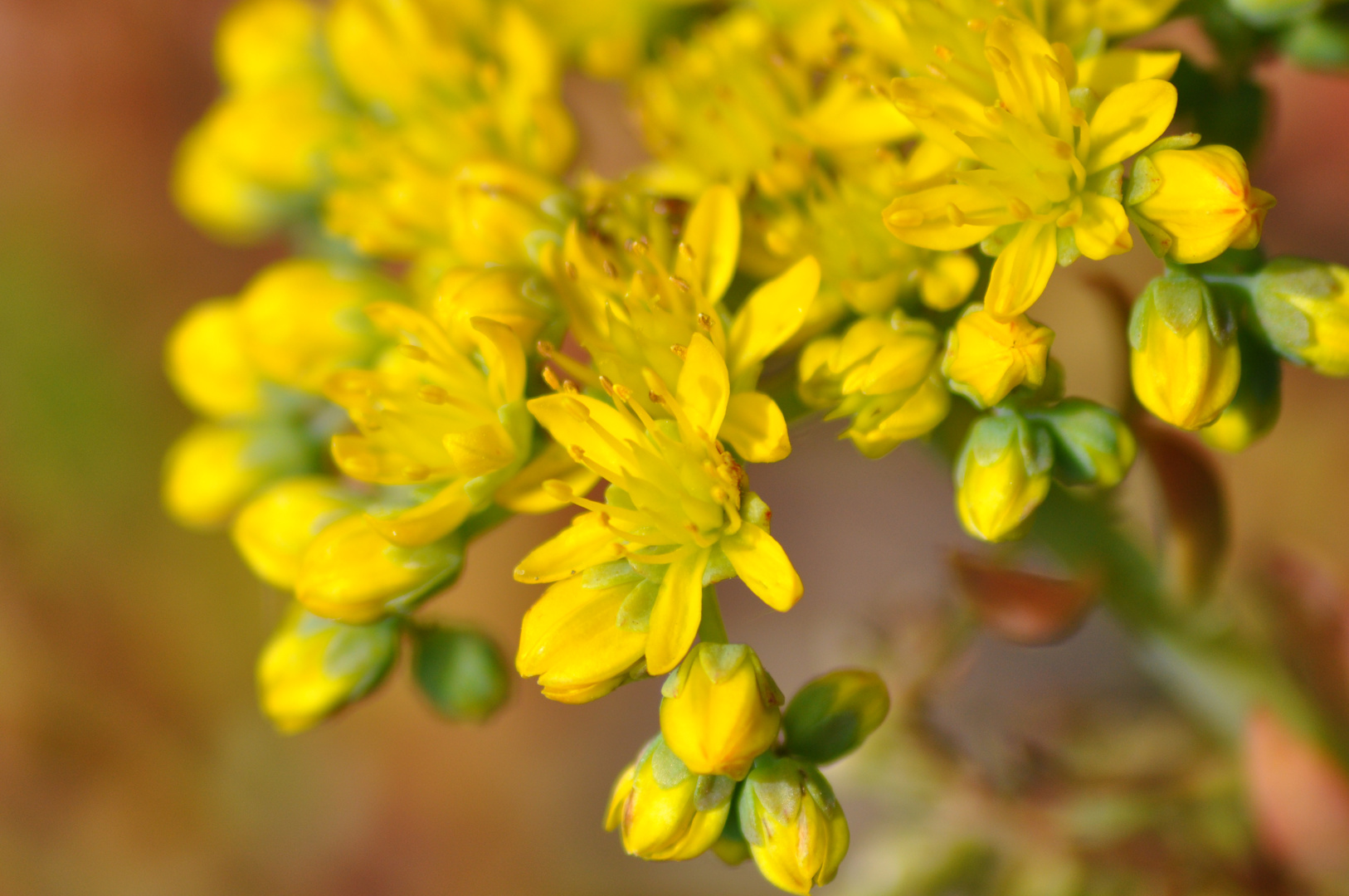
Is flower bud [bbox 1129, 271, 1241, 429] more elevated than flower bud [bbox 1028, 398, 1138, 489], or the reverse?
flower bud [bbox 1129, 271, 1241, 429]

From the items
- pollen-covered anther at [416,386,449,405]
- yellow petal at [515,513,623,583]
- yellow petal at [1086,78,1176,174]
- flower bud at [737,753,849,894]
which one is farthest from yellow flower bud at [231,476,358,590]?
yellow petal at [1086,78,1176,174]

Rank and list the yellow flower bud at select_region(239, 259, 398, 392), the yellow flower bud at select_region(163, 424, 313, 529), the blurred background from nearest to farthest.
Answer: the yellow flower bud at select_region(239, 259, 398, 392) → the yellow flower bud at select_region(163, 424, 313, 529) → the blurred background

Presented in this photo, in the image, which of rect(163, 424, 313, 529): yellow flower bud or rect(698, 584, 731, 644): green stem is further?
rect(163, 424, 313, 529): yellow flower bud

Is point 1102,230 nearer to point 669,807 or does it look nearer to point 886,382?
point 886,382

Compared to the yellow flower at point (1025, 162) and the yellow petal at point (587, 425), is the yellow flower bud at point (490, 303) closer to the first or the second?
the yellow petal at point (587, 425)

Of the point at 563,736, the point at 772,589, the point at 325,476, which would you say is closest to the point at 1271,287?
the point at 772,589

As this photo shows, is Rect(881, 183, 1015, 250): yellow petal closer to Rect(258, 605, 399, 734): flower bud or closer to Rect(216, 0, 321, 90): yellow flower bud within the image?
Rect(258, 605, 399, 734): flower bud
